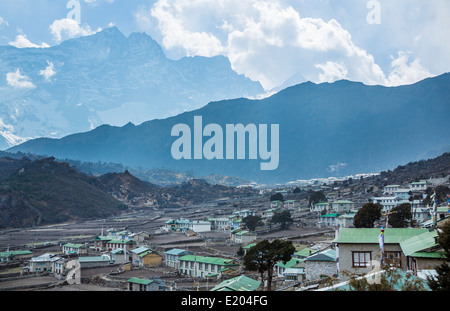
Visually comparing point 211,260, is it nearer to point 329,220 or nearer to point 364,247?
point 364,247

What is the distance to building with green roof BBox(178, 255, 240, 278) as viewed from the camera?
29.9 meters

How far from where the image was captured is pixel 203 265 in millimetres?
30953

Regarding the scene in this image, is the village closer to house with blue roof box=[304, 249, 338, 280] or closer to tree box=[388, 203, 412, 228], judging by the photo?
house with blue roof box=[304, 249, 338, 280]

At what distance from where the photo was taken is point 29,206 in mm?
81938

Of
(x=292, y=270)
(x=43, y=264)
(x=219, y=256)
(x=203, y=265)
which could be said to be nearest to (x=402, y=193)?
(x=219, y=256)

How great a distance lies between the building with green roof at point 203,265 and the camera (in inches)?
1176

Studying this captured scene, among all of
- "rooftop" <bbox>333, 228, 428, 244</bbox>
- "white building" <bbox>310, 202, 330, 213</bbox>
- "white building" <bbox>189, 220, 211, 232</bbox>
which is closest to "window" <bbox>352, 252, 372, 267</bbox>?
"rooftop" <bbox>333, 228, 428, 244</bbox>

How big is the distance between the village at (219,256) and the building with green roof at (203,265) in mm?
71

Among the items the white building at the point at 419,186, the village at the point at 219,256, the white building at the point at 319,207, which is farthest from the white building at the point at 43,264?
the white building at the point at 419,186

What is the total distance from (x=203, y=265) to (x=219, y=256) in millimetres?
6887

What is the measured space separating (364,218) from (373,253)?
59.7 ft
